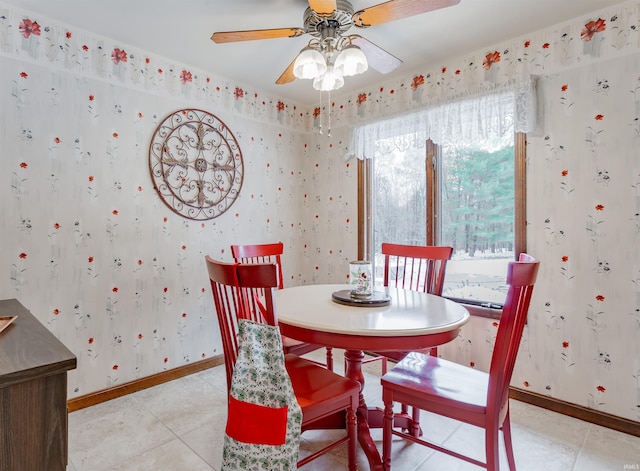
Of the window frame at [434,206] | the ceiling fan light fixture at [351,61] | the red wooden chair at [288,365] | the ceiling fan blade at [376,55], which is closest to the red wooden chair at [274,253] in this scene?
the red wooden chair at [288,365]

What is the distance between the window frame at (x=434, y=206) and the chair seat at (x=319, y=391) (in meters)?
1.40

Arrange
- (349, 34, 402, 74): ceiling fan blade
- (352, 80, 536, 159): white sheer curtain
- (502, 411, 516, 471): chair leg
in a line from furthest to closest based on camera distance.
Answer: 1. (352, 80, 536, 159): white sheer curtain
2. (349, 34, 402, 74): ceiling fan blade
3. (502, 411, 516, 471): chair leg

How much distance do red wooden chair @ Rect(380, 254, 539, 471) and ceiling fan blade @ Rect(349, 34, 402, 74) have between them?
1.30 m

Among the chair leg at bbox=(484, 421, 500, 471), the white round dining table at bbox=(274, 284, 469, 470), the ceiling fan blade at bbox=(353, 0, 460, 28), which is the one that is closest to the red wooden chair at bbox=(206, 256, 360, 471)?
the white round dining table at bbox=(274, 284, 469, 470)

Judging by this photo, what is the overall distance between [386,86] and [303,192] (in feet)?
4.22

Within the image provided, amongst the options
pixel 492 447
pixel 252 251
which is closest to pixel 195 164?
pixel 252 251

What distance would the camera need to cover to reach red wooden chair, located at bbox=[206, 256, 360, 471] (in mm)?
1310

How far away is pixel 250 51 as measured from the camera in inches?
99.5

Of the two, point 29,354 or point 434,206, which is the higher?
point 434,206

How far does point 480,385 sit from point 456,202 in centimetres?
156

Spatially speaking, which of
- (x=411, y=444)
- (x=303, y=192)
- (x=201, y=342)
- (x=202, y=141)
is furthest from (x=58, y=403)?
(x=303, y=192)

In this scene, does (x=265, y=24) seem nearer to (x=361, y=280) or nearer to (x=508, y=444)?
(x=361, y=280)

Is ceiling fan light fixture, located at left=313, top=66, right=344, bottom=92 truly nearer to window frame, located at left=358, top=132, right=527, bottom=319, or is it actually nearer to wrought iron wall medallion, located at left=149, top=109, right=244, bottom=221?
window frame, located at left=358, top=132, right=527, bottom=319

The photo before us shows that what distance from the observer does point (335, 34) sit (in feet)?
6.16
